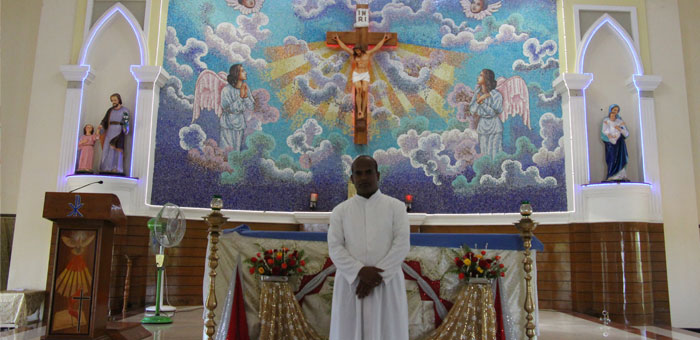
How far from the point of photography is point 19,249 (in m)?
8.27

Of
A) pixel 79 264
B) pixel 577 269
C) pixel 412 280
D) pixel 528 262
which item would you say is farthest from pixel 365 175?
pixel 577 269

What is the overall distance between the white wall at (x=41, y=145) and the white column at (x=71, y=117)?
0.32ft

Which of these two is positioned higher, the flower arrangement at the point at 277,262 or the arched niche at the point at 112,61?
the arched niche at the point at 112,61

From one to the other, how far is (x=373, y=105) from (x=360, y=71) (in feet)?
2.22

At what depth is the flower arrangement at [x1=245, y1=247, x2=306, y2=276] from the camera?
197 inches

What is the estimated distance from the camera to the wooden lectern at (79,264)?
4.71 meters

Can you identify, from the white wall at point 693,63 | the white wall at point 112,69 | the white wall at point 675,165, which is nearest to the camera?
the white wall at point 675,165

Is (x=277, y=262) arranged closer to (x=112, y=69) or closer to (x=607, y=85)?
(x=112, y=69)

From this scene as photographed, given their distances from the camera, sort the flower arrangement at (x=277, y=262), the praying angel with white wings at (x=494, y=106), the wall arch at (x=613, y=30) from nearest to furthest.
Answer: the flower arrangement at (x=277, y=262), the wall arch at (x=613, y=30), the praying angel with white wings at (x=494, y=106)

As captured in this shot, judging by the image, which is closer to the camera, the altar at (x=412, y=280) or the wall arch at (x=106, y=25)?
the altar at (x=412, y=280)

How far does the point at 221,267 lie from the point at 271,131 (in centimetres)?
497

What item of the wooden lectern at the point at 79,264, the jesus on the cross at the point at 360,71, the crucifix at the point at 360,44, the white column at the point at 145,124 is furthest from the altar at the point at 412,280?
the jesus on the cross at the point at 360,71

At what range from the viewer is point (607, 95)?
9586mm

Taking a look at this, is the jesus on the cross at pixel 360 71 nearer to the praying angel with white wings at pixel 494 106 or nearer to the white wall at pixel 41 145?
the praying angel with white wings at pixel 494 106
